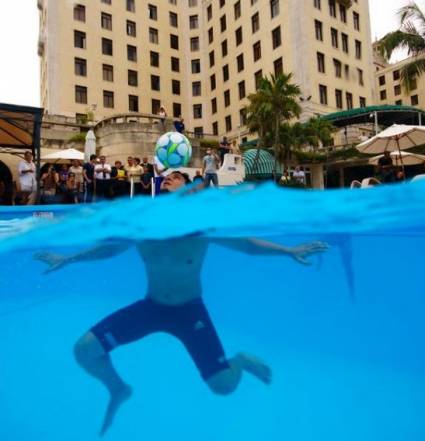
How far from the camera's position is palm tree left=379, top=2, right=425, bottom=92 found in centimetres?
1781

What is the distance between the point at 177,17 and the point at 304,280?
138ft

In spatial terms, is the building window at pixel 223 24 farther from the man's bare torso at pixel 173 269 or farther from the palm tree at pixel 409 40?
the man's bare torso at pixel 173 269

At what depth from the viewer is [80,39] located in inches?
1508

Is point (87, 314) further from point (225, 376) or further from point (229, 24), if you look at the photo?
point (229, 24)

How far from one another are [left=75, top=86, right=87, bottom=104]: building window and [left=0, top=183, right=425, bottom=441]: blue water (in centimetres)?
2946

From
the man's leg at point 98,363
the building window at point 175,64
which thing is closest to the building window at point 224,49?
the building window at point 175,64

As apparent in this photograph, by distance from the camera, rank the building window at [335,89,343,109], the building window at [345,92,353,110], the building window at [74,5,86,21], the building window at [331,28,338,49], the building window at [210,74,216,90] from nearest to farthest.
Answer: the building window at [335,89,343,109] → the building window at [331,28,338,49] → the building window at [345,92,353,110] → the building window at [74,5,86,21] → the building window at [210,74,216,90]

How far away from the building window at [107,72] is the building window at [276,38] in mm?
15607

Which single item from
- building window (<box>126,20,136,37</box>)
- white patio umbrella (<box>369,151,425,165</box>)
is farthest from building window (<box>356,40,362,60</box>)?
white patio umbrella (<box>369,151,425,165</box>)

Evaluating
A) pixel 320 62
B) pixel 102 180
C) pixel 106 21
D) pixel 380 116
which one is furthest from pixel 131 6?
pixel 102 180

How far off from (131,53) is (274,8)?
14.7 meters

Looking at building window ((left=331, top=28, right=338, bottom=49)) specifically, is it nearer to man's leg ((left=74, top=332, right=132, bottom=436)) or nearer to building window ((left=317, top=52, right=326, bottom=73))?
building window ((left=317, top=52, right=326, bottom=73))

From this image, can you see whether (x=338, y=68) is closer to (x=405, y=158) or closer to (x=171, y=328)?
(x=405, y=158)

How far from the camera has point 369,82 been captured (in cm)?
3866
